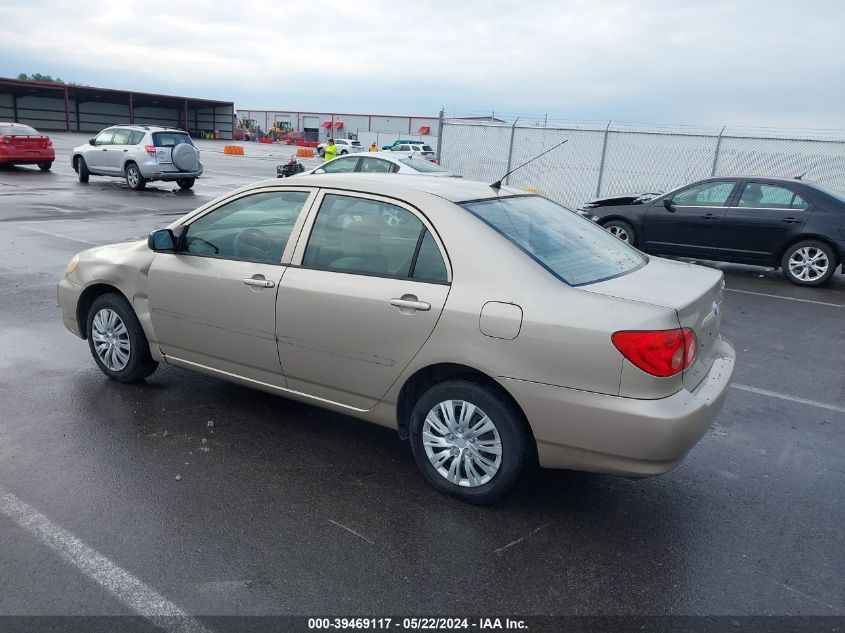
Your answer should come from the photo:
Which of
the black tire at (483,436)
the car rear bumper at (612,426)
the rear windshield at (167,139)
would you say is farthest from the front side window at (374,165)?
the car rear bumper at (612,426)

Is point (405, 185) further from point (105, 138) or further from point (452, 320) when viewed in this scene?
point (105, 138)

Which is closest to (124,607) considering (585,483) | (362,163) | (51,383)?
(585,483)

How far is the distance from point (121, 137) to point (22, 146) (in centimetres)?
510

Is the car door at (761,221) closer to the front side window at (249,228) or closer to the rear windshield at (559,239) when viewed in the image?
the rear windshield at (559,239)

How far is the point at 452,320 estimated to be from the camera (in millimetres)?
3564

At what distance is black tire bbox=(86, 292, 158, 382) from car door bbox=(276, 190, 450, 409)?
4.68 ft

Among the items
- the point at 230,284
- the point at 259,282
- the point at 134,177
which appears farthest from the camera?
the point at 134,177

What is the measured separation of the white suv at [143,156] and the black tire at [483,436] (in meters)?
18.6

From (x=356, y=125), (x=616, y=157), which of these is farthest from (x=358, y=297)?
(x=356, y=125)

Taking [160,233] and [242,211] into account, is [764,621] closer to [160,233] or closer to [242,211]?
[242,211]

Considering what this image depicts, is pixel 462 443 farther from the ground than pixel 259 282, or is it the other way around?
pixel 259 282

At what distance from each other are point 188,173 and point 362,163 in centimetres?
841

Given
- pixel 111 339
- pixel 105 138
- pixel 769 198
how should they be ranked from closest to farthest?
pixel 111 339, pixel 769 198, pixel 105 138

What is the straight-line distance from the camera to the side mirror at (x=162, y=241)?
4684 mm
